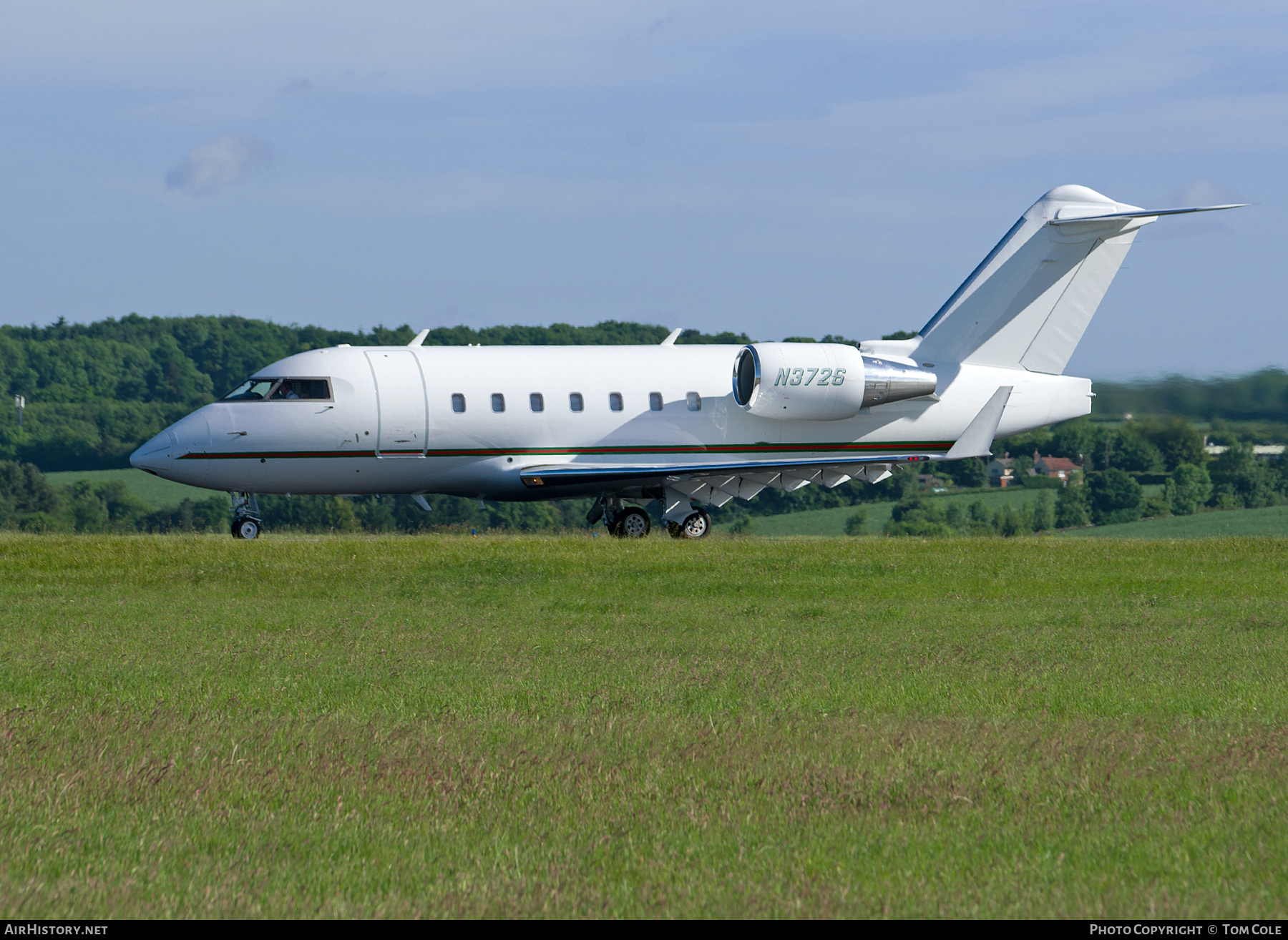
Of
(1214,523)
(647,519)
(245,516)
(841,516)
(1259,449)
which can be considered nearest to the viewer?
(245,516)

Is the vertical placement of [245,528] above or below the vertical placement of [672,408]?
below

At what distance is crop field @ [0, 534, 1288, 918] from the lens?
7105 mm

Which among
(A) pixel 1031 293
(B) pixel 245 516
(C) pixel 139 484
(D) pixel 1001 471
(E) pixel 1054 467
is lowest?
(D) pixel 1001 471

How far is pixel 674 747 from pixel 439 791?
1.93 metres

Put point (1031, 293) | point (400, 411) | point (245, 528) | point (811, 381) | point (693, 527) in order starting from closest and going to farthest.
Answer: point (400, 411), point (245, 528), point (811, 381), point (693, 527), point (1031, 293)

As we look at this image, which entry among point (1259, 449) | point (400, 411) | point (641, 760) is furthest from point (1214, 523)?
point (641, 760)

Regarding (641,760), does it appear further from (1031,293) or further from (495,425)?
(1031,293)

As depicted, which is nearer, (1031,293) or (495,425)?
(495,425)

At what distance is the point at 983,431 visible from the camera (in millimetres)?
30125

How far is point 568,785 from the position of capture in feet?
29.7

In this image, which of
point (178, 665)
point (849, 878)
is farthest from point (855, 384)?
point (849, 878)

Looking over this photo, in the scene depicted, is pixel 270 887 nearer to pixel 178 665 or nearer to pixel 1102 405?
pixel 178 665

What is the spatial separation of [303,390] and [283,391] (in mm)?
430

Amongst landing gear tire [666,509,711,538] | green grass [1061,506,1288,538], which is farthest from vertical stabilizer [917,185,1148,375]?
green grass [1061,506,1288,538]
